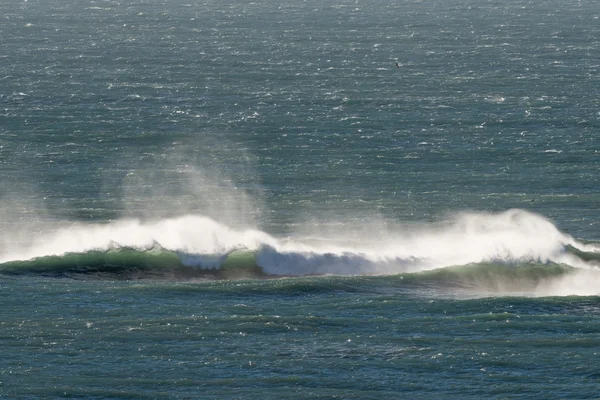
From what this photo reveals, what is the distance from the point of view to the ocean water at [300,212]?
48.9m

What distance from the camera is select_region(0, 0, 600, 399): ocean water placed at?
48.9m

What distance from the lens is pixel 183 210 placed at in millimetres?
76750

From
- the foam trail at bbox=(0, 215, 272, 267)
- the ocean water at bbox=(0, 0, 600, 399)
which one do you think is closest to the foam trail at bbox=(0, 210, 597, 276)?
the foam trail at bbox=(0, 215, 272, 267)

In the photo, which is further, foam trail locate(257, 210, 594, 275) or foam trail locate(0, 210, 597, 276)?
foam trail locate(0, 210, 597, 276)

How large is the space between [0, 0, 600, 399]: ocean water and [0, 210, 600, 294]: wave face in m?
0.15

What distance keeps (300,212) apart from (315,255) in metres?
10.1

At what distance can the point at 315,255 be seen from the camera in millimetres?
65375

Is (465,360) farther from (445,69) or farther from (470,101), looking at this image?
(445,69)

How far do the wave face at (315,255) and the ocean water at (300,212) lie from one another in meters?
0.15

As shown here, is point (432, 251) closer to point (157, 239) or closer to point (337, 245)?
point (337, 245)

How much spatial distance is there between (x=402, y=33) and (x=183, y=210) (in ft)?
223

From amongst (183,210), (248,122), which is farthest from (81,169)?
(248,122)

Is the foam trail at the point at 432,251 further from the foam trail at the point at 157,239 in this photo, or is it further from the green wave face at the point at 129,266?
the foam trail at the point at 157,239

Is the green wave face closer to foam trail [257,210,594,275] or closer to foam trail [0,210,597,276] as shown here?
foam trail [0,210,597,276]
